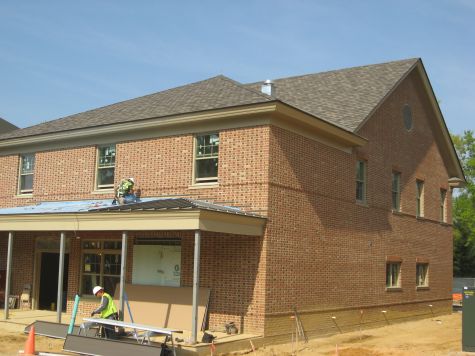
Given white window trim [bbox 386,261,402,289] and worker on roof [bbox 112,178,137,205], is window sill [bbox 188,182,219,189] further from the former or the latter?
white window trim [bbox 386,261,402,289]

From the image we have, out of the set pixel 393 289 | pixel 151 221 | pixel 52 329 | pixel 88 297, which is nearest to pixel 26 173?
pixel 88 297

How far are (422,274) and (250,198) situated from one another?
12.2 meters

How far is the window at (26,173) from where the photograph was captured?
2281 centimetres

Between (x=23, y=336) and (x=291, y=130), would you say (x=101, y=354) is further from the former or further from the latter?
(x=291, y=130)

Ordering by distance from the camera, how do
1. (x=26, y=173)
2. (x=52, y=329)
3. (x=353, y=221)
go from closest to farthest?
1. (x=52, y=329)
2. (x=353, y=221)
3. (x=26, y=173)

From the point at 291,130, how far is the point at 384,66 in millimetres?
9821

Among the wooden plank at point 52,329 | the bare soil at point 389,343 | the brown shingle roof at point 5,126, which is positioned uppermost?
the brown shingle roof at point 5,126

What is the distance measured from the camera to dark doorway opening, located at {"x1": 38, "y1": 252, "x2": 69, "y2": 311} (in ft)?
72.7

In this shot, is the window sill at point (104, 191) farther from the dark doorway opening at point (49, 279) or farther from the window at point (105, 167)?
the dark doorway opening at point (49, 279)

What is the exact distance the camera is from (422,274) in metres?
26.1

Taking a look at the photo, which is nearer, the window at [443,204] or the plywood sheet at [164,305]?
the plywood sheet at [164,305]

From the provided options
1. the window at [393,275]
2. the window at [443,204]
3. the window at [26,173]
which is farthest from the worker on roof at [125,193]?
the window at [443,204]

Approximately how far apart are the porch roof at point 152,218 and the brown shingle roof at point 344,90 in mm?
6443

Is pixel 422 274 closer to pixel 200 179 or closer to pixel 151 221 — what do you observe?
pixel 200 179
